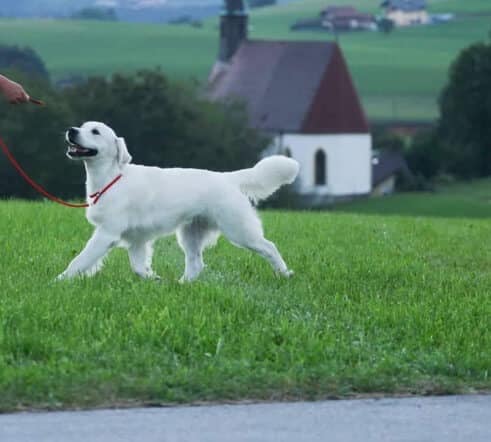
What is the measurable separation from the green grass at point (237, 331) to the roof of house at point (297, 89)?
94328 millimetres

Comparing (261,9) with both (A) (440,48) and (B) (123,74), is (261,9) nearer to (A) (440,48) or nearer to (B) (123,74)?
(A) (440,48)

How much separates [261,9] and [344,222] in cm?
17091

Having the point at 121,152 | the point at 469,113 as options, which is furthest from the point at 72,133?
the point at 469,113

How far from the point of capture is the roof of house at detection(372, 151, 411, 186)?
116975 millimetres

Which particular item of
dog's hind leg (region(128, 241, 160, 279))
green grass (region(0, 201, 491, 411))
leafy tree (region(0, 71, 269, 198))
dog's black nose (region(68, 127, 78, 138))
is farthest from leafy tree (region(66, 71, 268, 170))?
dog's black nose (region(68, 127, 78, 138))

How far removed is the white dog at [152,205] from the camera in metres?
10.8

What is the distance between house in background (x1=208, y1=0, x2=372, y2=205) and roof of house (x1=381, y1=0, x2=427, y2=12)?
57.8m

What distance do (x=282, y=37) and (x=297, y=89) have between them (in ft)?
170

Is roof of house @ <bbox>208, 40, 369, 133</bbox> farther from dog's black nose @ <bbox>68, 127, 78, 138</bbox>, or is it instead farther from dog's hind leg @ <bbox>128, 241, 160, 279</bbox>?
dog's black nose @ <bbox>68, 127, 78, 138</bbox>

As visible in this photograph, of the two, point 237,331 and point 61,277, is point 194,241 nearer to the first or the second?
point 61,277

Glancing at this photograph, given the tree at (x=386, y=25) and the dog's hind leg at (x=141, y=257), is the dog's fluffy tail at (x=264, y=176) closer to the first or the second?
the dog's hind leg at (x=141, y=257)

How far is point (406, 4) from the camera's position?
6821 inches

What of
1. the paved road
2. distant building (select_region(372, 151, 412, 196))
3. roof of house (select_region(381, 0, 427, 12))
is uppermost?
the paved road

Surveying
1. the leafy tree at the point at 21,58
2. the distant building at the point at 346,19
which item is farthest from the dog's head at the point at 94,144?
the distant building at the point at 346,19
